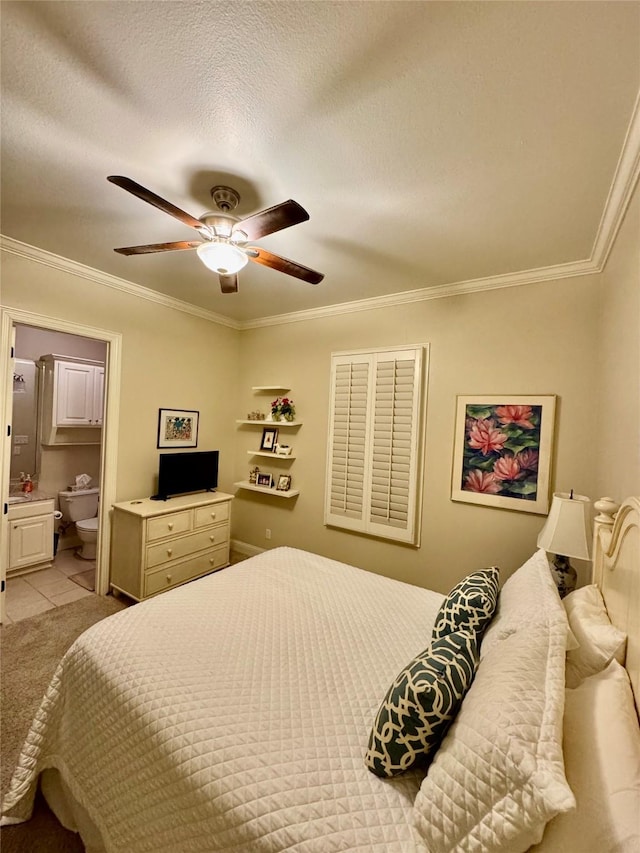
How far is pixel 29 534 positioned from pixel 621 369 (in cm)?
484

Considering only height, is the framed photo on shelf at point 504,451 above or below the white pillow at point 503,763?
above

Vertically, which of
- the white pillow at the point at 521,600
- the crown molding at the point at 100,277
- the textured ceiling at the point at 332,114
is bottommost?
the white pillow at the point at 521,600

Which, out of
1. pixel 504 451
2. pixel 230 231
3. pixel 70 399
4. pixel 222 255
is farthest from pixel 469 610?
pixel 70 399

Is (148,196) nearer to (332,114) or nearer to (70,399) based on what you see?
(332,114)

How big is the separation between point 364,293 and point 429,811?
3156mm

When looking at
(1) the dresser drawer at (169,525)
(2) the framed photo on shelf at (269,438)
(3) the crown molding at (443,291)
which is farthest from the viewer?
(2) the framed photo on shelf at (269,438)

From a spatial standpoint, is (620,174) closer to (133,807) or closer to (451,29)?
(451,29)

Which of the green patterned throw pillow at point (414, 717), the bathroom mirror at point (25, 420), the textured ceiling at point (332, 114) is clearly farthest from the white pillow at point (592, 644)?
the bathroom mirror at point (25, 420)

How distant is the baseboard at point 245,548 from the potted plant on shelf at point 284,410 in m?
1.53

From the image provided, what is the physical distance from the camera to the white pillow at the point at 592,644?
112 cm

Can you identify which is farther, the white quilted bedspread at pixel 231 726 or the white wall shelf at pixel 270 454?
the white wall shelf at pixel 270 454

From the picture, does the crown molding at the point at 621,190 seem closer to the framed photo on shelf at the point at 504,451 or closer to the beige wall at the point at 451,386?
the beige wall at the point at 451,386

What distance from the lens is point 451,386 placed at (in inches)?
114

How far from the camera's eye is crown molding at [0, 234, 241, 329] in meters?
2.43
